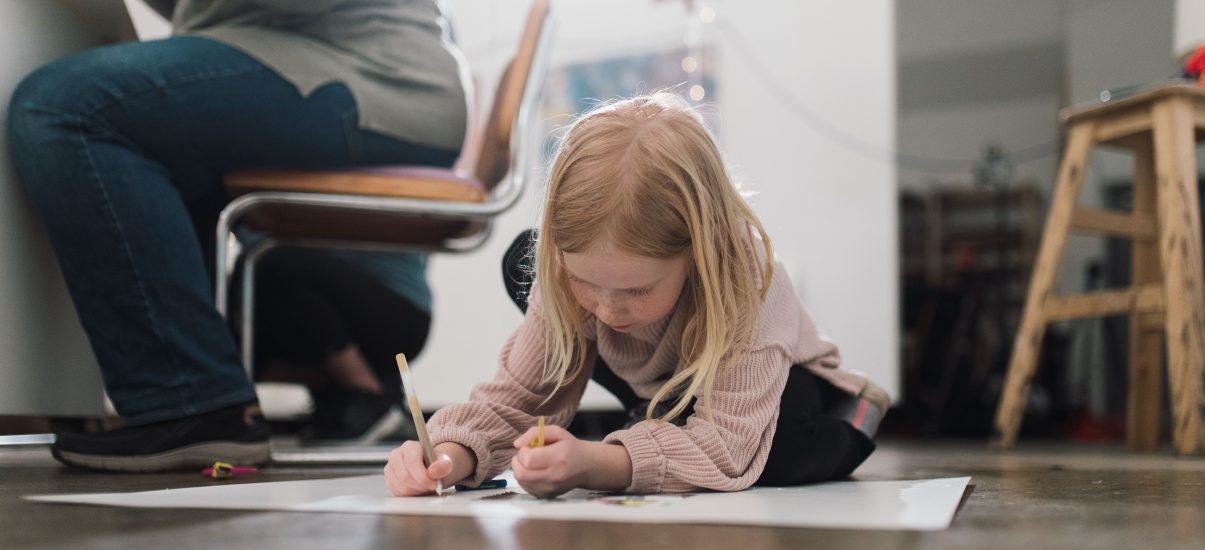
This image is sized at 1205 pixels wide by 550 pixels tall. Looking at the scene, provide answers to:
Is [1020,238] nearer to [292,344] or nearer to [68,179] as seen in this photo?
[292,344]

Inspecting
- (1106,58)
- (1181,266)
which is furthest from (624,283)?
(1106,58)

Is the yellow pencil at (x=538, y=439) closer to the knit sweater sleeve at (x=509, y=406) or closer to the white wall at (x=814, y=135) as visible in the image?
the knit sweater sleeve at (x=509, y=406)

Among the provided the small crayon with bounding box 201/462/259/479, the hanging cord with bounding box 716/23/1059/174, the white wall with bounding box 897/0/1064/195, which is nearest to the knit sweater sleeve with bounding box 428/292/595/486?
the small crayon with bounding box 201/462/259/479

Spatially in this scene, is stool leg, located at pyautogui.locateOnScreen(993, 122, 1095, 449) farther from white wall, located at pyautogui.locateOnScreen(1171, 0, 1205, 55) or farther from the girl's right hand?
the girl's right hand

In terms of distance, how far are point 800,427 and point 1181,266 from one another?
3.74 ft

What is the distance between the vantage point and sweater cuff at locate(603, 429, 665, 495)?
29.7 inches

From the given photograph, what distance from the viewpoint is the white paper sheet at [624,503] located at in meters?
0.61

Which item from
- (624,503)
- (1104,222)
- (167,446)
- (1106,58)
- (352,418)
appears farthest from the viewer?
(1106,58)

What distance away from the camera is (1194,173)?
1.77 metres

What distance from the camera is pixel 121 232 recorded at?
1.09 meters

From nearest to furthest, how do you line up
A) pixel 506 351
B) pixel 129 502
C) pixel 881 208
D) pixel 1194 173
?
1. pixel 129 502
2. pixel 506 351
3. pixel 1194 173
4. pixel 881 208

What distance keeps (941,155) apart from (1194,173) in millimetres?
4936

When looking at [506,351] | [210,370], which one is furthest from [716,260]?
[210,370]

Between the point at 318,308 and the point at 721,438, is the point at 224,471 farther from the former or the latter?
the point at 318,308
